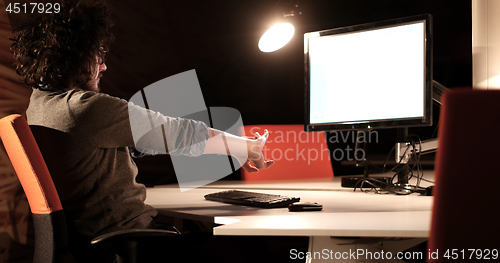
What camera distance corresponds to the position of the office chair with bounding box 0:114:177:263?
789 mm

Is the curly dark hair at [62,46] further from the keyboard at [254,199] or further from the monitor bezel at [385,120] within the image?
the monitor bezel at [385,120]

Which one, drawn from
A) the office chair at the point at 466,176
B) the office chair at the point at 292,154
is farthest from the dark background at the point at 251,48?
the office chair at the point at 466,176

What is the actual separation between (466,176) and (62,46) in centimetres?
96

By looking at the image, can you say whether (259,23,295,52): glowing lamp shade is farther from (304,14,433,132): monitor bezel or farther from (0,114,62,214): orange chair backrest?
(0,114,62,214): orange chair backrest

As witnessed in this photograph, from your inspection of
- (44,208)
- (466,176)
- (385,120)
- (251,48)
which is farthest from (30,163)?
(251,48)

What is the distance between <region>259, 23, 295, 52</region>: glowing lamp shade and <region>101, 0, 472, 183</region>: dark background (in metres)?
0.62

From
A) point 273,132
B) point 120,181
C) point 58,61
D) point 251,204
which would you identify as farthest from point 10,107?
point 273,132

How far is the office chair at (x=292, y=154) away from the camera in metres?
2.14

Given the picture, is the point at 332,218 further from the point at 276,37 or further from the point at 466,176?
the point at 276,37

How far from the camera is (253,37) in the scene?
2.73m

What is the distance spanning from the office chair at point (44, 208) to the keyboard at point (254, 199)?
0.25 m

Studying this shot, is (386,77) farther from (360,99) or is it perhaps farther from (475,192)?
(475,192)

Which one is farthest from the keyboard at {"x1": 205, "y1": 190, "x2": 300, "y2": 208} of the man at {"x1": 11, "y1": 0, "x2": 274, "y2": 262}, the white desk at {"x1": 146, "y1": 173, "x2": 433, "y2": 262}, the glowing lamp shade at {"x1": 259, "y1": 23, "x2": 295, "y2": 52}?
the glowing lamp shade at {"x1": 259, "y1": 23, "x2": 295, "y2": 52}

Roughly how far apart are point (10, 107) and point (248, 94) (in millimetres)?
1581
